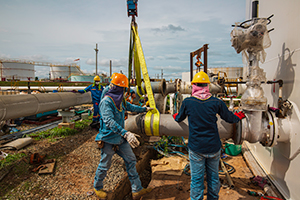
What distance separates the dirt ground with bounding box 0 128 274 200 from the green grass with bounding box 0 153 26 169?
155mm

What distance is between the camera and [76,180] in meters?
3.26

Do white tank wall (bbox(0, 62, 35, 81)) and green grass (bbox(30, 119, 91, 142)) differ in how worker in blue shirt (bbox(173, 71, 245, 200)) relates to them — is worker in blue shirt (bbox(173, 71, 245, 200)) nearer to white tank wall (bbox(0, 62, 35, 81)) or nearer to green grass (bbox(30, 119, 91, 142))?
green grass (bbox(30, 119, 91, 142))

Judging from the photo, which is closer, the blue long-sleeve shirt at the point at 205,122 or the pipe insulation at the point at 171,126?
the blue long-sleeve shirt at the point at 205,122

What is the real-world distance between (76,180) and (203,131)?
2.53 m

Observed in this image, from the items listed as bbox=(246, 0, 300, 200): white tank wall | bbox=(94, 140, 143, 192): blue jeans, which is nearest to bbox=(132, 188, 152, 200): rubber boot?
bbox=(94, 140, 143, 192): blue jeans

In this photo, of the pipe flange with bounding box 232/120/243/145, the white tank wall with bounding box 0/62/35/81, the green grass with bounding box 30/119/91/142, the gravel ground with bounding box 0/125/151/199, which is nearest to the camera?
the pipe flange with bounding box 232/120/243/145

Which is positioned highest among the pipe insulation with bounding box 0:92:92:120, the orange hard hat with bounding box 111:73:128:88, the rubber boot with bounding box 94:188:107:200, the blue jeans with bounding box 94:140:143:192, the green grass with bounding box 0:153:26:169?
the orange hard hat with bounding box 111:73:128:88

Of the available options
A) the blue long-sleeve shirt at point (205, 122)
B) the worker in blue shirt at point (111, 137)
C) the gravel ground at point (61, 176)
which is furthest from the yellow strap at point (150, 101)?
the gravel ground at point (61, 176)

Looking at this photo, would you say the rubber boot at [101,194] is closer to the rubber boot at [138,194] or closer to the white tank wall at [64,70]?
the rubber boot at [138,194]

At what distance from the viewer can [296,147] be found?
2354mm

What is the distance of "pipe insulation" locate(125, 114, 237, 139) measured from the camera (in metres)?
2.68

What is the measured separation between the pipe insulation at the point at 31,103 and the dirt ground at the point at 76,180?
1.01 m

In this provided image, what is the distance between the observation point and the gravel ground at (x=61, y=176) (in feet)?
9.37

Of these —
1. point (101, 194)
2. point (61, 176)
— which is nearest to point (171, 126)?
A: point (101, 194)
